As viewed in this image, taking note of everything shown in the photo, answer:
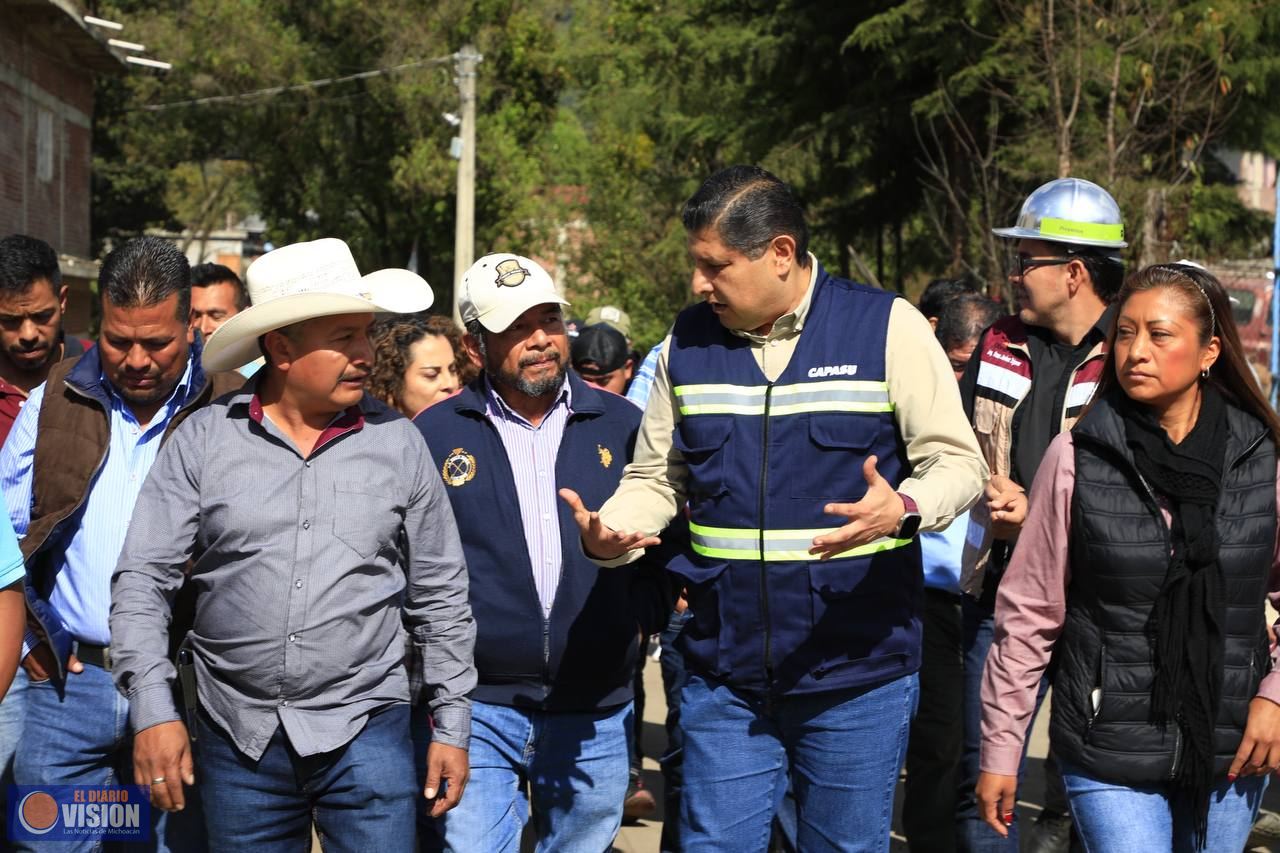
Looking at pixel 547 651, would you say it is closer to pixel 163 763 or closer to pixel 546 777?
pixel 546 777

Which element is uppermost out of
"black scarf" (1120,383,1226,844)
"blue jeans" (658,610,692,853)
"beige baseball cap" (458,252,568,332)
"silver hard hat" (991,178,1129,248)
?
"silver hard hat" (991,178,1129,248)

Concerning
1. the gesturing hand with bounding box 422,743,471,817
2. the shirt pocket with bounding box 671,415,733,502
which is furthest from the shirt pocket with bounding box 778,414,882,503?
the gesturing hand with bounding box 422,743,471,817

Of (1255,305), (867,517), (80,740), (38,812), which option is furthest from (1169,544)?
(1255,305)

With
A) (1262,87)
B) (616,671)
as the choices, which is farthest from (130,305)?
(1262,87)

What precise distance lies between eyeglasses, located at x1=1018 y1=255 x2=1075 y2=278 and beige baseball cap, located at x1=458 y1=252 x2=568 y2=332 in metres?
1.50

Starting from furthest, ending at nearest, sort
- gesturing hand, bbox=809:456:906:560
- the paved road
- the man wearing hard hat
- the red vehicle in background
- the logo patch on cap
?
1. the red vehicle in background
2. the paved road
3. the man wearing hard hat
4. the logo patch on cap
5. gesturing hand, bbox=809:456:906:560

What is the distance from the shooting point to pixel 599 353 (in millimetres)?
8352

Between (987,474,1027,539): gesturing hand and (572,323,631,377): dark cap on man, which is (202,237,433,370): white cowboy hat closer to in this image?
(987,474,1027,539): gesturing hand

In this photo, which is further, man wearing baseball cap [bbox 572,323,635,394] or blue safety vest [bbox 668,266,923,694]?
man wearing baseball cap [bbox 572,323,635,394]

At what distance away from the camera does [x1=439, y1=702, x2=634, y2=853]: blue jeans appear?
4.22 m

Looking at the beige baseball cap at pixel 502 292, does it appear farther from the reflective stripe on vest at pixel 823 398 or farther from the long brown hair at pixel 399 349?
the long brown hair at pixel 399 349

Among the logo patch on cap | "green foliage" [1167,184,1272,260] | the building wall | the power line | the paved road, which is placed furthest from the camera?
the power line

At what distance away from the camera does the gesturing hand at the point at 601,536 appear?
12.5 ft

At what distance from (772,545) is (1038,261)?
162 cm
